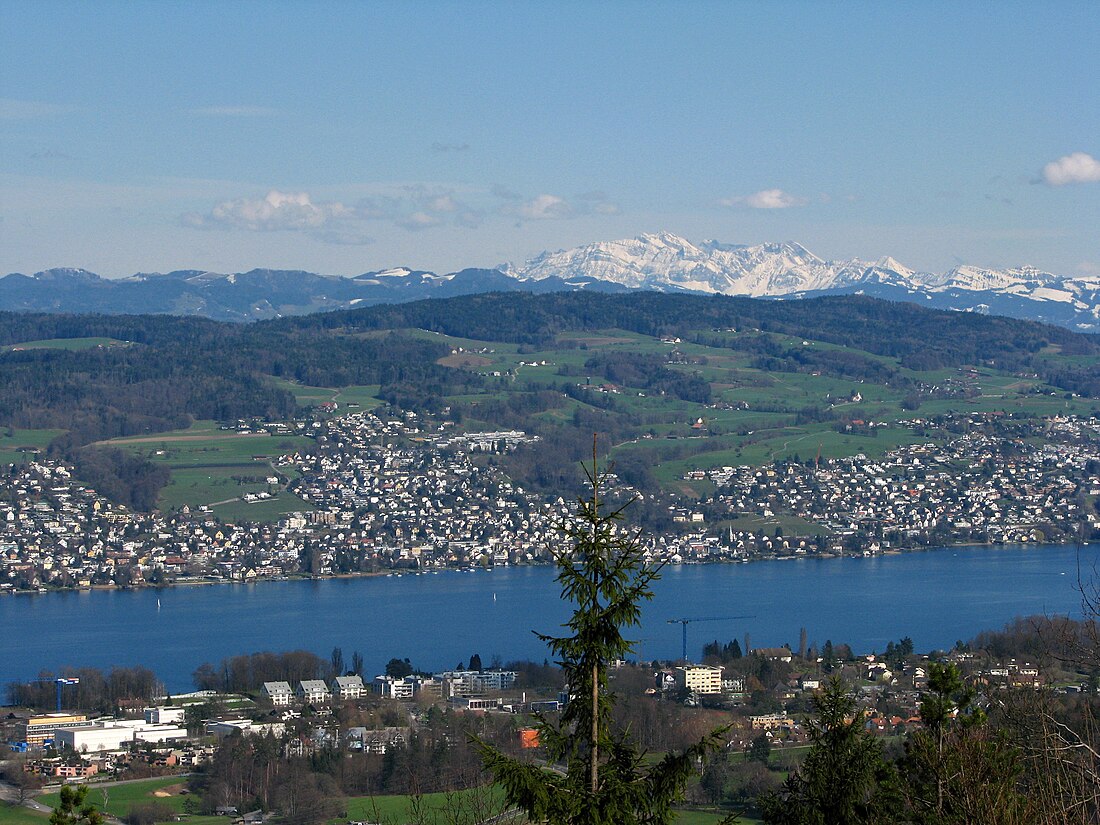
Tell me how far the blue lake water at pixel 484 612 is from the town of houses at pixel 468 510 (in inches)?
70.1

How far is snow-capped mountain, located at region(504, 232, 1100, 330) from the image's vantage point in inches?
4840

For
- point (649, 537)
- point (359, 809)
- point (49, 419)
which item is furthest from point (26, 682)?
point (49, 419)

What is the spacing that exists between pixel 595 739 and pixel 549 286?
368 feet

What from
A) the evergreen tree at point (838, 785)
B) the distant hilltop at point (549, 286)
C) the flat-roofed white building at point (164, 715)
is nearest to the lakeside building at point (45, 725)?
the flat-roofed white building at point (164, 715)

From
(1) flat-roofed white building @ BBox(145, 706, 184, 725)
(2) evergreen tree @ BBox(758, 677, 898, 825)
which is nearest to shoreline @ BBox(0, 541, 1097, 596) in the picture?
Result: (1) flat-roofed white building @ BBox(145, 706, 184, 725)

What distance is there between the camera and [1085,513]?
43.9 m

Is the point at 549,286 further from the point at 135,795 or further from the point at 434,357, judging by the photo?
the point at 135,795

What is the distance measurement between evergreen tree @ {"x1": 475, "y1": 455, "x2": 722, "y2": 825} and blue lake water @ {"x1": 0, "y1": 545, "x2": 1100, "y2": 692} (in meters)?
17.6

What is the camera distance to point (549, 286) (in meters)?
115

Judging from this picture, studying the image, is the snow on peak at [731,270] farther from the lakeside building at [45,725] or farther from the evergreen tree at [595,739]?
the evergreen tree at [595,739]

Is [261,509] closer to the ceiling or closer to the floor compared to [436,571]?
closer to the ceiling

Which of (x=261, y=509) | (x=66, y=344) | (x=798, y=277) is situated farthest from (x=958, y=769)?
(x=798, y=277)

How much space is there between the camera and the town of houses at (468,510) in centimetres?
3712

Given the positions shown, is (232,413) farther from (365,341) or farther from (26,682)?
(26,682)
